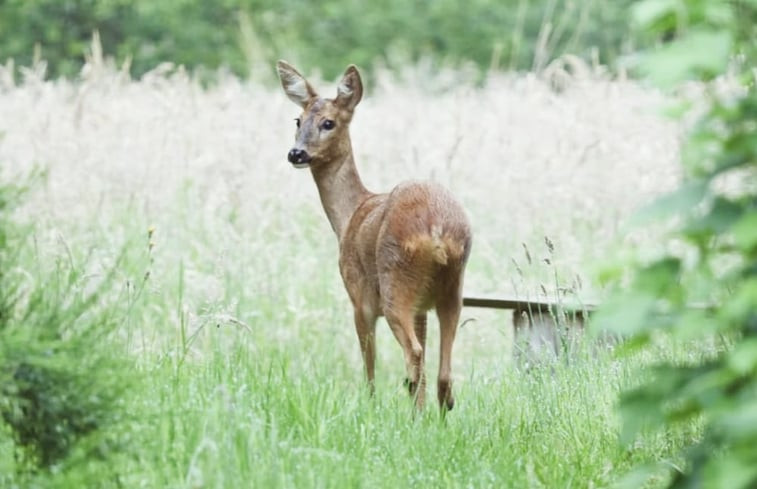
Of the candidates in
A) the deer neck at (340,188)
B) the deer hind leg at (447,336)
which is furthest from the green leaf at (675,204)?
the deer neck at (340,188)

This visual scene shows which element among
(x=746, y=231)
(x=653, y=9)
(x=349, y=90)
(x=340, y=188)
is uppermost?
(x=349, y=90)

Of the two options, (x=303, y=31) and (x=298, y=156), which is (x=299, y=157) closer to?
(x=298, y=156)

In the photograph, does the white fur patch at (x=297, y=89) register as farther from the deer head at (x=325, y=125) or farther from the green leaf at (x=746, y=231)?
the green leaf at (x=746, y=231)

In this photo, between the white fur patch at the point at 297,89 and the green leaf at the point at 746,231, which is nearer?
the green leaf at the point at 746,231

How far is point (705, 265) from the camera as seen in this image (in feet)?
8.54

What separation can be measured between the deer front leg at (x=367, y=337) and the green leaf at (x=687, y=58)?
3389 mm

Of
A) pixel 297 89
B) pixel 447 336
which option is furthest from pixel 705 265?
pixel 297 89

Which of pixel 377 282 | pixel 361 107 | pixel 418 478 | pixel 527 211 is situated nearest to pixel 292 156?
pixel 377 282

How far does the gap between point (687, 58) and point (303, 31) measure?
859 inches

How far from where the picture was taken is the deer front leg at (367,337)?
226 inches

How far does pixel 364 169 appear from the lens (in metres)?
9.94

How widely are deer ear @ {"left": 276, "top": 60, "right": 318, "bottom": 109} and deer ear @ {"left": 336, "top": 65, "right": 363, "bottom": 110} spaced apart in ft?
0.41

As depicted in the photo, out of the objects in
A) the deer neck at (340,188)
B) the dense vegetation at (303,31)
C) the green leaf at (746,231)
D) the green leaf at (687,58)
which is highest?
the dense vegetation at (303,31)

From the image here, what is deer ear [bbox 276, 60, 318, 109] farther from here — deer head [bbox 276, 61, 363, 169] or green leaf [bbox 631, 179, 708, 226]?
green leaf [bbox 631, 179, 708, 226]
